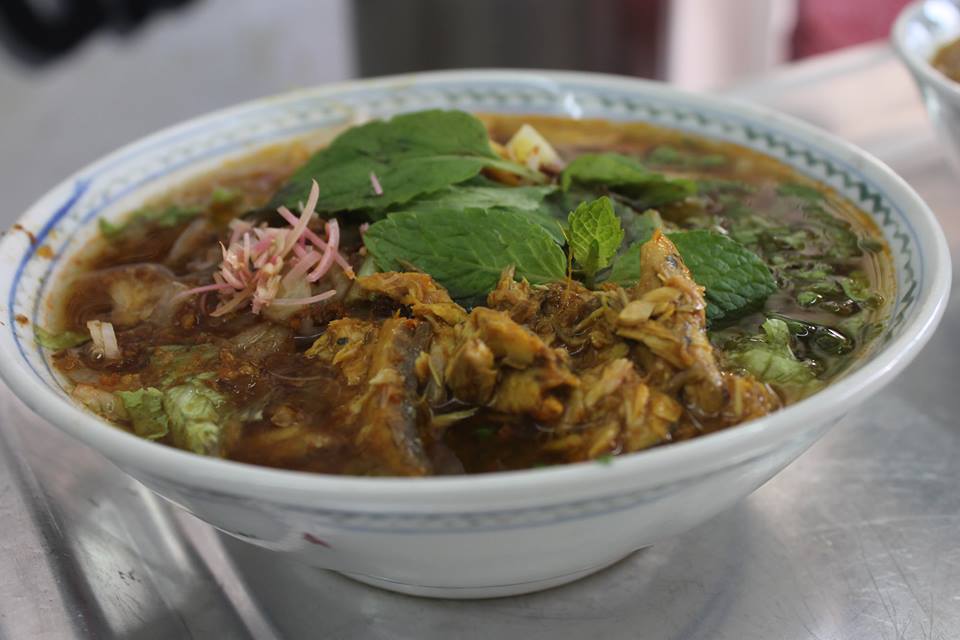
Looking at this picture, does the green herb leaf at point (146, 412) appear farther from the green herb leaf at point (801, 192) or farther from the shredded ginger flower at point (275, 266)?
the green herb leaf at point (801, 192)

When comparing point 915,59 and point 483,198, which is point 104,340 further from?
point 915,59

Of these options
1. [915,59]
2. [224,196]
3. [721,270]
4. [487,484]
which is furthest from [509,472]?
[915,59]

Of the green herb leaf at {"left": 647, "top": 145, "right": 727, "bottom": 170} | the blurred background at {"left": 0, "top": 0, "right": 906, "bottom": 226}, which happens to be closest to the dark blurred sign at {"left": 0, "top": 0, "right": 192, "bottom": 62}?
the blurred background at {"left": 0, "top": 0, "right": 906, "bottom": 226}

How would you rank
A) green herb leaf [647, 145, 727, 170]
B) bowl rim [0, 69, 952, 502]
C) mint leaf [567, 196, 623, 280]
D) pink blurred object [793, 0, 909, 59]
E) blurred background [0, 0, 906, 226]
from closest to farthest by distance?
bowl rim [0, 69, 952, 502] < mint leaf [567, 196, 623, 280] < green herb leaf [647, 145, 727, 170] < blurred background [0, 0, 906, 226] < pink blurred object [793, 0, 909, 59]

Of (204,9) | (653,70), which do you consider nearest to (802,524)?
(204,9)

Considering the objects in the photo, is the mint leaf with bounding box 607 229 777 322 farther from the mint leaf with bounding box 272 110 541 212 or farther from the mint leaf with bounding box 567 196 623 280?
the mint leaf with bounding box 272 110 541 212

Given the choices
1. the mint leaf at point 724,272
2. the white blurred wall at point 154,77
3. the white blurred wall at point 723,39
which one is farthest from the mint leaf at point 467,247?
the white blurred wall at point 723,39
